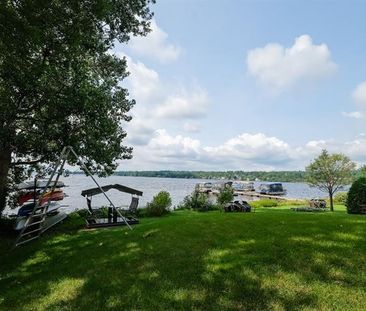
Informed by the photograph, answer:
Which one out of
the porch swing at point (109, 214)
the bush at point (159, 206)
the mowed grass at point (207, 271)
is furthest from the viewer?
the bush at point (159, 206)

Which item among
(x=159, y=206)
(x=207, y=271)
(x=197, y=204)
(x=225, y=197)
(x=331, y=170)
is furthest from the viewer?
(x=331, y=170)

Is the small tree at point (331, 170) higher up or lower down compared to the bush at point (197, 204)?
higher up

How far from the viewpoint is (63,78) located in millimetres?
13844

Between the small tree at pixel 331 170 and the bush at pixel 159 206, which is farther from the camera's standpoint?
the small tree at pixel 331 170

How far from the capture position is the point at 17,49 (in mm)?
9430

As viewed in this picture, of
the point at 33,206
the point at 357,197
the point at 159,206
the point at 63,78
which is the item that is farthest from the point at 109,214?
the point at 357,197

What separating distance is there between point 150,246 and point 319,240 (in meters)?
4.69

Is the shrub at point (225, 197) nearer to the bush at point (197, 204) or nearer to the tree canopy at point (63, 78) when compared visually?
the bush at point (197, 204)

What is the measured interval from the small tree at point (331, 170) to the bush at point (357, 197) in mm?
14455

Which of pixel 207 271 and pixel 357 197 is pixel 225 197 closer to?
pixel 357 197

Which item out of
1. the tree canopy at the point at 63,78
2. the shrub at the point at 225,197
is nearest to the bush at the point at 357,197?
the shrub at the point at 225,197

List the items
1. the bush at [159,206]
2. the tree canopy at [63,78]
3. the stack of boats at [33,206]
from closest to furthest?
1. the tree canopy at [63,78]
2. the stack of boats at [33,206]
3. the bush at [159,206]

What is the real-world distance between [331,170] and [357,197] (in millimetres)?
15712

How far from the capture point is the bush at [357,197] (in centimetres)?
2452
